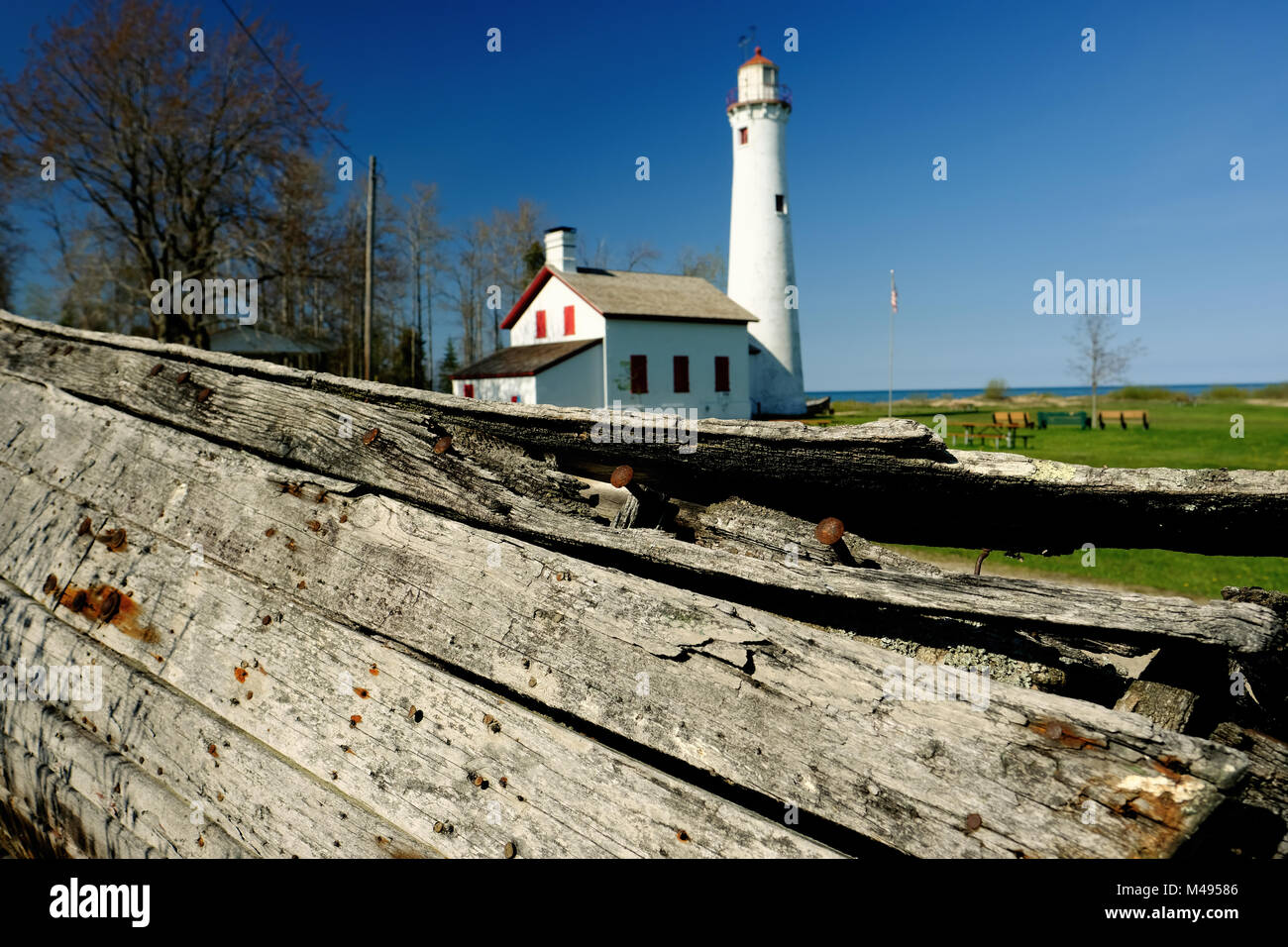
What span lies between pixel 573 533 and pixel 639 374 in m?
29.7

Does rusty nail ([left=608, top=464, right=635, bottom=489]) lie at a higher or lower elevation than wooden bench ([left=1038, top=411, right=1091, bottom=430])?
lower

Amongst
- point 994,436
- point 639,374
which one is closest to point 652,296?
point 639,374

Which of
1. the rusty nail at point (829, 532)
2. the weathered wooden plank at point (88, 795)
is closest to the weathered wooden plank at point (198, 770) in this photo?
the weathered wooden plank at point (88, 795)

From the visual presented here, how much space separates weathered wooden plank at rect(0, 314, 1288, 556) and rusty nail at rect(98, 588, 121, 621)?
1080 millimetres

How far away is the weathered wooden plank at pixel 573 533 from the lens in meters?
1.70

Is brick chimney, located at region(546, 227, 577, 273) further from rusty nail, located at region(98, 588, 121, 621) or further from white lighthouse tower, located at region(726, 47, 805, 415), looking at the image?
rusty nail, located at region(98, 588, 121, 621)

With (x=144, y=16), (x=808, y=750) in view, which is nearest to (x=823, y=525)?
(x=808, y=750)

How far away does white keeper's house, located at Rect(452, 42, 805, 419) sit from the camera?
101ft

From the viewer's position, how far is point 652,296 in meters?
33.2

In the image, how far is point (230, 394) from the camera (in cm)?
292

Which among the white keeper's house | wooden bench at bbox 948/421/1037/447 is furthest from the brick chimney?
wooden bench at bbox 948/421/1037/447

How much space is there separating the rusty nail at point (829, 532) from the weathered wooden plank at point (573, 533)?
0.26 metres

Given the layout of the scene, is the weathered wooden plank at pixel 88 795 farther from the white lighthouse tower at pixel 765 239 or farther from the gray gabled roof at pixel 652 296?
the white lighthouse tower at pixel 765 239
